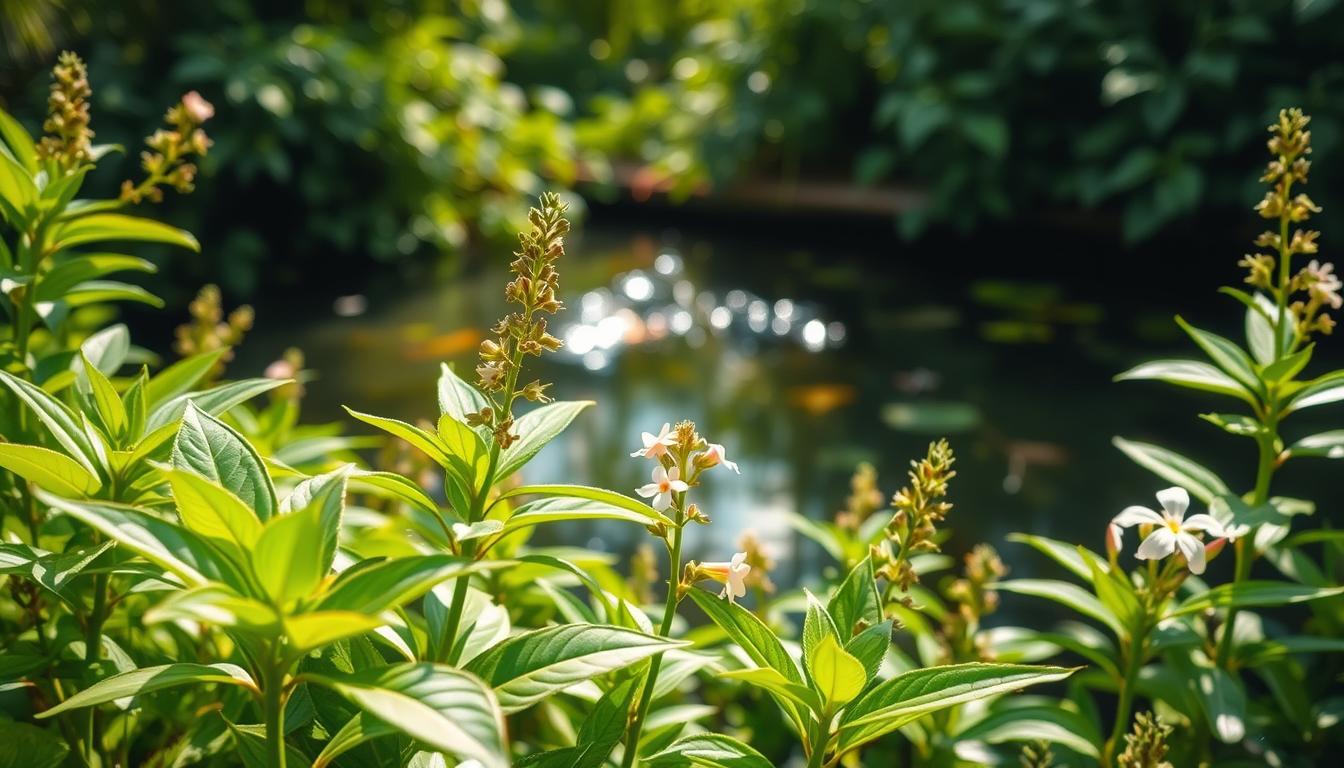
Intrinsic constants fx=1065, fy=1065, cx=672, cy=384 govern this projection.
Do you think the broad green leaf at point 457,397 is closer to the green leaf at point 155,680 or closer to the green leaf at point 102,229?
the green leaf at point 155,680

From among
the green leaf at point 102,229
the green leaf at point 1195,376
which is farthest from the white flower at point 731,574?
the green leaf at point 102,229

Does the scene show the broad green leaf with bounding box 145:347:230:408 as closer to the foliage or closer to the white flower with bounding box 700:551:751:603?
the foliage

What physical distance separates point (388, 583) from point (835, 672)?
38cm

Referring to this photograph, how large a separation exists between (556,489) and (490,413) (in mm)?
89

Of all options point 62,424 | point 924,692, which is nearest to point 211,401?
point 62,424

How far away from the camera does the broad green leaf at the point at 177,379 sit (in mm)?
1300

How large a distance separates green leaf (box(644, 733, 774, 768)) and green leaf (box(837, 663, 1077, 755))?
0.09 m

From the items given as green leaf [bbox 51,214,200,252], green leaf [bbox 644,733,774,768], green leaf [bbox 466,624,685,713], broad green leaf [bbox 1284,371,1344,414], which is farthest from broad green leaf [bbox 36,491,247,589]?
broad green leaf [bbox 1284,371,1344,414]

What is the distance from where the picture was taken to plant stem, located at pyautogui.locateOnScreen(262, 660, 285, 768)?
807 millimetres

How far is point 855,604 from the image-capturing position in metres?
1.09

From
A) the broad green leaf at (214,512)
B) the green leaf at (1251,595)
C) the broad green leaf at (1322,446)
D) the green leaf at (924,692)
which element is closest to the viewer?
the broad green leaf at (214,512)

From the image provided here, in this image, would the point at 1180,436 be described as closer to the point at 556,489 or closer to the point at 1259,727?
the point at 1259,727

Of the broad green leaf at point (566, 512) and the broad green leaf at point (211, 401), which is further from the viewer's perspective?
the broad green leaf at point (211, 401)

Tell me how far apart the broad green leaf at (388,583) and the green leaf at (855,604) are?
44 centimetres
